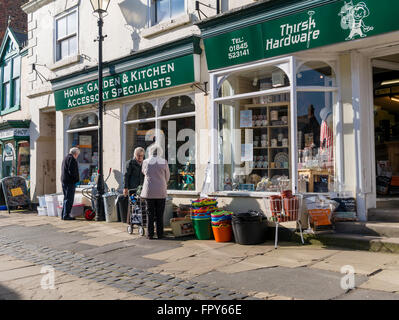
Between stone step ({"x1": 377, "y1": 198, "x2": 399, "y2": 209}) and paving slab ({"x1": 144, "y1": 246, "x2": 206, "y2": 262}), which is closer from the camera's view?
paving slab ({"x1": 144, "y1": 246, "x2": 206, "y2": 262})

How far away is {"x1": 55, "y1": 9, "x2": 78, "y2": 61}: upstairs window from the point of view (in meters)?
13.2

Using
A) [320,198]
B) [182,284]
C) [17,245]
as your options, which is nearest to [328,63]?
[320,198]

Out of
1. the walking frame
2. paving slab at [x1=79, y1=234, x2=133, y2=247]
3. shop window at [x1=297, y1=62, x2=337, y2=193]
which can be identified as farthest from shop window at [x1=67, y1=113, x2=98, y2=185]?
the walking frame

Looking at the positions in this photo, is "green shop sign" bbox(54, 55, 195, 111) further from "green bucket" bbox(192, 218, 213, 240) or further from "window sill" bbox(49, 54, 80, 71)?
"green bucket" bbox(192, 218, 213, 240)

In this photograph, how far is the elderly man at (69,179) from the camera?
10914 mm

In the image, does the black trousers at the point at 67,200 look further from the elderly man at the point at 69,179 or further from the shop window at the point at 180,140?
the shop window at the point at 180,140

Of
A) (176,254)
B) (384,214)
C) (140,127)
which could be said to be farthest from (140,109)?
(384,214)

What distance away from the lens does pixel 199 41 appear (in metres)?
9.13

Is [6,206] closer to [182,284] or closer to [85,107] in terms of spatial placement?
[85,107]

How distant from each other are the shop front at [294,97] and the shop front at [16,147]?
9432 millimetres

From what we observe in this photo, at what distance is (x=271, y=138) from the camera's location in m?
8.62

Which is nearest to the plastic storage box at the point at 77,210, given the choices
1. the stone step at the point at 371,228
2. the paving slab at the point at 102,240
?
the paving slab at the point at 102,240

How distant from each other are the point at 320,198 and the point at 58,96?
32.2 feet

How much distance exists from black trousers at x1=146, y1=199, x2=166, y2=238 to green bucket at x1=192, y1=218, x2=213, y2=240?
747 millimetres
